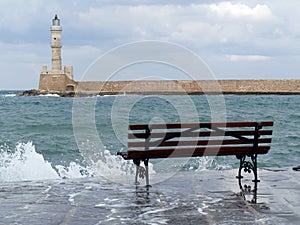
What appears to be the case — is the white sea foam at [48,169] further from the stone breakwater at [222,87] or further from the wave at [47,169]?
the stone breakwater at [222,87]

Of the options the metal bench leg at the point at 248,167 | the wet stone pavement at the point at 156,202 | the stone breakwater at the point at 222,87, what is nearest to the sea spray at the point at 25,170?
the wet stone pavement at the point at 156,202

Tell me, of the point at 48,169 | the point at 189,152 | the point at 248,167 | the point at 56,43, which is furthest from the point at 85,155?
the point at 56,43

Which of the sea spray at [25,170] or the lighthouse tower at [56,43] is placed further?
the lighthouse tower at [56,43]

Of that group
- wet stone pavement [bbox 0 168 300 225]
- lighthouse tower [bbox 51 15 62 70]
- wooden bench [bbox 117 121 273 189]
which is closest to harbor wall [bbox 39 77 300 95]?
lighthouse tower [bbox 51 15 62 70]

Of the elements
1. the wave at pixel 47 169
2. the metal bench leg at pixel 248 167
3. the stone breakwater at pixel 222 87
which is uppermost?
the stone breakwater at pixel 222 87

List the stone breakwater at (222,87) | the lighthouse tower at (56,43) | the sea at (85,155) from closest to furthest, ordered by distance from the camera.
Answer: the sea at (85,155) < the lighthouse tower at (56,43) < the stone breakwater at (222,87)

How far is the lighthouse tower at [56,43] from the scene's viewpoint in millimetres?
73625

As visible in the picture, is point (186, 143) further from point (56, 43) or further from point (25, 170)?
point (56, 43)

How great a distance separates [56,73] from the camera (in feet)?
252

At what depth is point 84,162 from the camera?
51.6 feet

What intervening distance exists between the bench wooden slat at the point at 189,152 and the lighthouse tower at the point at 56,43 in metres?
67.0

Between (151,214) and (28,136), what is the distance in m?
17.6

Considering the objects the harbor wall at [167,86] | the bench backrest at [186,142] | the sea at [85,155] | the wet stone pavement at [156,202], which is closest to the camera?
the wet stone pavement at [156,202]

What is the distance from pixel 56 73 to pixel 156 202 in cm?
7094
